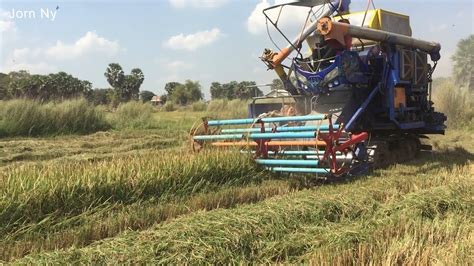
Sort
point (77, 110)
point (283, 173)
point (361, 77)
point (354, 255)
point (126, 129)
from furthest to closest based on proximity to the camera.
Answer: point (126, 129) < point (77, 110) < point (361, 77) < point (283, 173) < point (354, 255)

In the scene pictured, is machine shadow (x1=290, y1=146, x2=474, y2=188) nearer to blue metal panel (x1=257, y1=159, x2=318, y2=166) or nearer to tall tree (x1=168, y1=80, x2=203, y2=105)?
blue metal panel (x1=257, y1=159, x2=318, y2=166)

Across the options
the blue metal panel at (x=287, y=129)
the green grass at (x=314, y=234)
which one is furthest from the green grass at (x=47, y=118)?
the green grass at (x=314, y=234)

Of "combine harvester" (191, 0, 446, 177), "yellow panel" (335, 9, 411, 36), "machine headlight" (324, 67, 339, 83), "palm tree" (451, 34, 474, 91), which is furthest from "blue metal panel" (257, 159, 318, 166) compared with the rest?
"palm tree" (451, 34, 474, 91)

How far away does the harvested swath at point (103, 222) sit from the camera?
13.7ft

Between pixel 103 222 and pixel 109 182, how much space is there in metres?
0.83

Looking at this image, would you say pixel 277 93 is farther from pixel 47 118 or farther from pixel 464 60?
pixel 464 60

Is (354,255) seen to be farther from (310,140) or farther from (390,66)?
(390,66)

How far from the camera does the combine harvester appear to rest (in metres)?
7.20

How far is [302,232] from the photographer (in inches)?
164

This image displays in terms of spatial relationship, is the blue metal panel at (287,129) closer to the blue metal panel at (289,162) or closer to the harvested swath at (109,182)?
the blue metal panel at (289,162)

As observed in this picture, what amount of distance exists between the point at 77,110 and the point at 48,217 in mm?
11460

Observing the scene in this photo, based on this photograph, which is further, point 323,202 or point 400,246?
point 323,202

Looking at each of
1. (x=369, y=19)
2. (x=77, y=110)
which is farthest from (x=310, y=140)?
(x=77, y=110)

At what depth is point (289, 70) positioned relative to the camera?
8.80m
